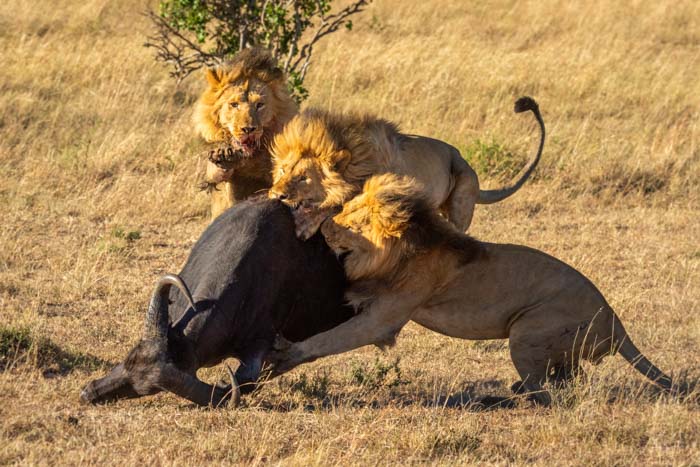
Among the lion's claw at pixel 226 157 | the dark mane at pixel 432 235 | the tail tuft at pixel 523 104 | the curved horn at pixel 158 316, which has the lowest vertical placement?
the curved horn at pixel 158 316

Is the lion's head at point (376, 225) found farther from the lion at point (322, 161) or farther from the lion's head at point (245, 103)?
the lion's head at point (245, 103)

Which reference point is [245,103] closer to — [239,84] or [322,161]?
[239,84]

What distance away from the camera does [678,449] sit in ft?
14.5

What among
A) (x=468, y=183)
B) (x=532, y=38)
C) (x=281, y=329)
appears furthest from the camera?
(x=532, y=38)

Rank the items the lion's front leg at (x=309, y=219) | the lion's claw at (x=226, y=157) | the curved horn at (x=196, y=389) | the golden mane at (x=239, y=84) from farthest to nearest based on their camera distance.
→ the golden mane at (x=239, y=84), the lion's claw at (x=226, y=157), the lion's front leg at (x=309, y=219), the curved horn at (x=196, y=389)

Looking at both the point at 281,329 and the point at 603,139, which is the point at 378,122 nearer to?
the point at 281,329

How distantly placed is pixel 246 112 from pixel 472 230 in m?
3.05

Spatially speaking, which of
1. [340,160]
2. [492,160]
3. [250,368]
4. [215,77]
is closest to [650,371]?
[340,160]

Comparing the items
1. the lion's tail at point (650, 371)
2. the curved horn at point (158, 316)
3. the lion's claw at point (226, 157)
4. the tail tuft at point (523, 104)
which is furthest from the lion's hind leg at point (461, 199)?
the curved horn at point (158, 316)

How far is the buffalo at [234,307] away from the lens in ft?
14.2

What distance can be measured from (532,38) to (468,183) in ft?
25.5

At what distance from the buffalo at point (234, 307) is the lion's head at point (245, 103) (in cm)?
80

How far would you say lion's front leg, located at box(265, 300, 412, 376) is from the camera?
4.71 m

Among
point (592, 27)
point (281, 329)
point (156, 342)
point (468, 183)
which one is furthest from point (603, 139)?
point (156, 342)
